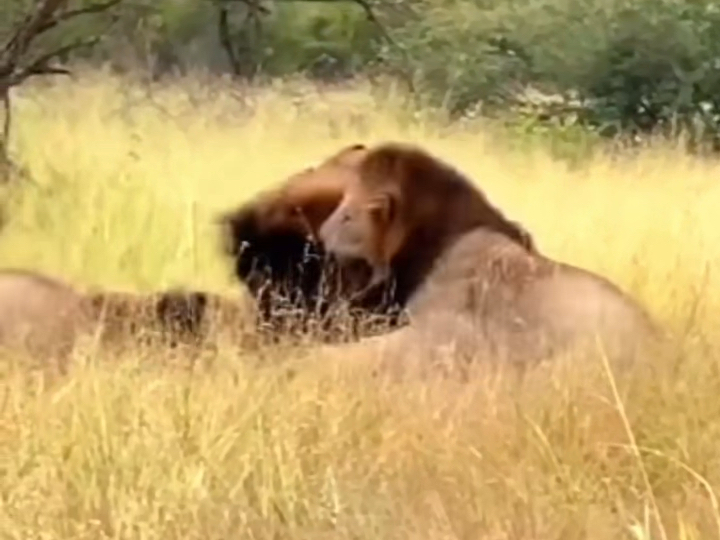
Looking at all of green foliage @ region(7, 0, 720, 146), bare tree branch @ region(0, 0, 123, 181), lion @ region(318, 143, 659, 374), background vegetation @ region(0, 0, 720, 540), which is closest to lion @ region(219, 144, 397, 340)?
lion @ region(318, 143, 659, 374)

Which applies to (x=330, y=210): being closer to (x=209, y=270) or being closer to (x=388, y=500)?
(x=209, y=270)

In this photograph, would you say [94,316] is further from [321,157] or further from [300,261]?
[321,157]

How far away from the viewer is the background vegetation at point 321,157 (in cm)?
260

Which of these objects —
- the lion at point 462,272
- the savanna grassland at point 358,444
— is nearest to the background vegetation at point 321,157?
the savanna grassland at point 358,444

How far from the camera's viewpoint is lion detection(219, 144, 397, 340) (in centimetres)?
354

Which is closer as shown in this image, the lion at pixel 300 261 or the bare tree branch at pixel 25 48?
the lion at pixel 300 261

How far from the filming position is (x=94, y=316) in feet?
11.4

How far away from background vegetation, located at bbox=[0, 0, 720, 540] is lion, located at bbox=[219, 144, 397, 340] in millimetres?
165

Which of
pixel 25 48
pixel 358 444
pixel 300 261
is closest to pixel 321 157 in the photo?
pixel 25 48

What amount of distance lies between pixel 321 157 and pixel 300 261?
1491 millimetres

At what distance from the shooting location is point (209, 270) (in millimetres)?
4129

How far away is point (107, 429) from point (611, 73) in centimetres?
314

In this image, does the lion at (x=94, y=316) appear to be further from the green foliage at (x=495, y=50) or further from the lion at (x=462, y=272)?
the green foliage at (x=495, y=50)

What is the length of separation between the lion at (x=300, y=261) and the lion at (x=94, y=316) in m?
0.10
